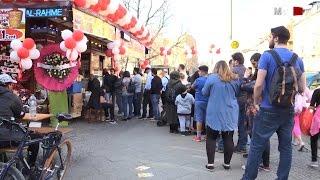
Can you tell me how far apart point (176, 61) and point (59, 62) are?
155ft

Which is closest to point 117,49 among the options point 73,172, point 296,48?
point 73,172

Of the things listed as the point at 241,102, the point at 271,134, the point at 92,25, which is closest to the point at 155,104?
the point at 92,25

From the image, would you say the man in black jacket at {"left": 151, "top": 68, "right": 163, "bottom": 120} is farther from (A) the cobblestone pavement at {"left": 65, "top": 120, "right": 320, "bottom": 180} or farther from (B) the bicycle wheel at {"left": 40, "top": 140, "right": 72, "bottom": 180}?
(B) the bicycle wheel at {"left": 40, "top": 140, "right": 72, "bottom": 180}

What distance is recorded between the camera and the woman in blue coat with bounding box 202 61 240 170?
7.67 meters

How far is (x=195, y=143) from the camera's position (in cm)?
1099

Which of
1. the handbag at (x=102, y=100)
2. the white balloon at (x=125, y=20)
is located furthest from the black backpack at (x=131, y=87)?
the white balloon at (x=125, y=20)

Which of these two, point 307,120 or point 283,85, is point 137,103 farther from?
point 283,85

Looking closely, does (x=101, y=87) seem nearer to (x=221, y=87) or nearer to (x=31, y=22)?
(x=31, y=22)

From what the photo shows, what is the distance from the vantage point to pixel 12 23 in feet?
41.6

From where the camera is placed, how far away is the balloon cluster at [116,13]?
12.7m

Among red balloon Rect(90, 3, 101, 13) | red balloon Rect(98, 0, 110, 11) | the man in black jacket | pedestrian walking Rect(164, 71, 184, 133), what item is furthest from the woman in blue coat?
the man in black jacket

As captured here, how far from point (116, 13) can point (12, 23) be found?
3.78 metres

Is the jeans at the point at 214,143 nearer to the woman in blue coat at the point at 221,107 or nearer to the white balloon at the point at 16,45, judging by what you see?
the woman in blue coat at the point at 221,107

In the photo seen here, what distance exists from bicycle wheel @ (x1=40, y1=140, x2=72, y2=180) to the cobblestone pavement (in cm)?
53
